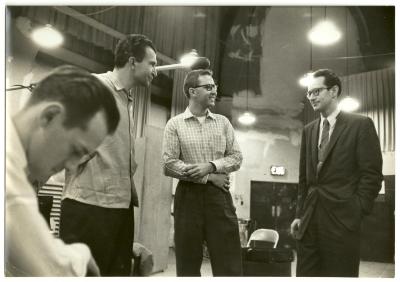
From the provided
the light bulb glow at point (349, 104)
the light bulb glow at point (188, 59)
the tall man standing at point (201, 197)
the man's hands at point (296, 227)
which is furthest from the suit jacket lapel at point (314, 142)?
the light bulb glow at point (188, 59)

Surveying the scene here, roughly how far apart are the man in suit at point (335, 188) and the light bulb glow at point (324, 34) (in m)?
0.25

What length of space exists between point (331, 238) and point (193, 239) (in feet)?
2.48

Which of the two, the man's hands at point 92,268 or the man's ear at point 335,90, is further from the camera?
the man's ear at point 335,90

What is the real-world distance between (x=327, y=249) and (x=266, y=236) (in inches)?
31.5

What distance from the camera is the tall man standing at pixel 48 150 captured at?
5.61 ft

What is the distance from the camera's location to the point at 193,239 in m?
2.02

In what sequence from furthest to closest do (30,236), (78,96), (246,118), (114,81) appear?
(246,118) → (114,81) → (78,96) → (30,236)

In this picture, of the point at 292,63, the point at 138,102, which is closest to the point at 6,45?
the point at 138,102

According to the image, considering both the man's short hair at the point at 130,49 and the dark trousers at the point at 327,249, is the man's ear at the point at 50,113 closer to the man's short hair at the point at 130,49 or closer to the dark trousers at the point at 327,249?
the man's short hair at the point at 130,49

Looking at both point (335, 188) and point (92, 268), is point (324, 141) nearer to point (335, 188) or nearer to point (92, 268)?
point (335, 188)

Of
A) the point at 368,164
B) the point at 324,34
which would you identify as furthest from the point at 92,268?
the point at 324,34

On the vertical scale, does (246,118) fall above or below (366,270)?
above

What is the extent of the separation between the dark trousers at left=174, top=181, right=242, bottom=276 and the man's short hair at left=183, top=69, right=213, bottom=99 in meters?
0.56

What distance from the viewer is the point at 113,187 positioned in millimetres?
1861
